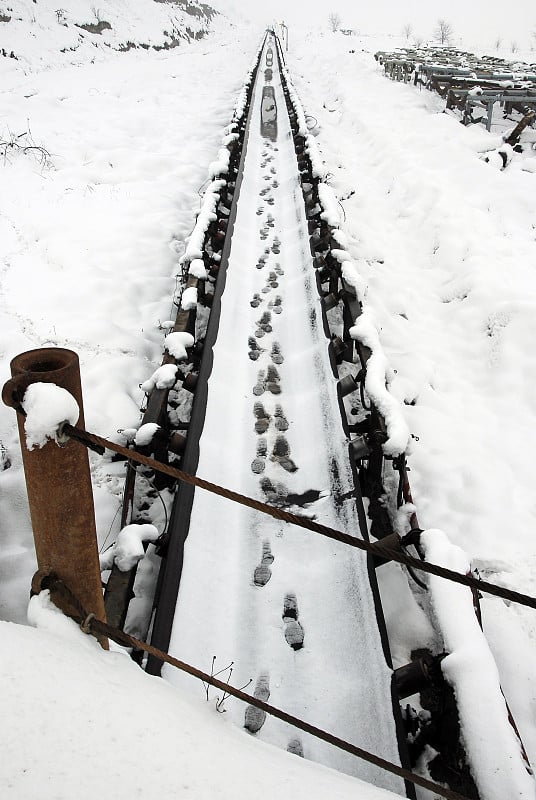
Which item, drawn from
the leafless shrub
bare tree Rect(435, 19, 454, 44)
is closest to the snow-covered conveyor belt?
the leafless shrub

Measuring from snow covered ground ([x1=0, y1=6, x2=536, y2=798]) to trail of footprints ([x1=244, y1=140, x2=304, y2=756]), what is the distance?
671 millimetres

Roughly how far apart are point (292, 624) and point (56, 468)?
1.72 meters

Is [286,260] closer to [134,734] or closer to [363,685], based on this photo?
[363,685]

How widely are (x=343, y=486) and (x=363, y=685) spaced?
3.79 ft

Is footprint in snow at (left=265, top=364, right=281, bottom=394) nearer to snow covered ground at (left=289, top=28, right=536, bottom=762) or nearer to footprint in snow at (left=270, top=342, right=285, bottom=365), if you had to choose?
footprint in snow at (left=270, top=342, right=285, bottom=365)

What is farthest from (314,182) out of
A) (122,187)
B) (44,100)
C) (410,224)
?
(44,100)

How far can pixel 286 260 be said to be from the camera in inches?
231

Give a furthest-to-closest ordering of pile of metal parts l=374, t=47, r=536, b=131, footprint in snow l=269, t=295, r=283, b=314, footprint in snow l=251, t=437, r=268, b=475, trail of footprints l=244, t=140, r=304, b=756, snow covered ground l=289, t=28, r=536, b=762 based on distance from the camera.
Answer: pile of metal parts l=374, t=47, r=536, b=131 → footprint in snow l=269, t=295, r=283, b=314 → footprint in snow l=251, t=437, r=268, b=475 → snow covered ground l=289, t=28, r=536, b=762 → trail of footprints l=244, t=140, r=304, b=756

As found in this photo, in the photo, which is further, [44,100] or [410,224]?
[44,100]

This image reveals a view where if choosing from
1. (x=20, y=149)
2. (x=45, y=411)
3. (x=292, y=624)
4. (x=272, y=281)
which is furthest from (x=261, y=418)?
(x=20, y=149)

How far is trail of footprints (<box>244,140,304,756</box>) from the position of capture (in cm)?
240

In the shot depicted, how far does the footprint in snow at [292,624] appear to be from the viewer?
2406 millimetres

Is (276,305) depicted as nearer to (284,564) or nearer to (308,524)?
(284,564)

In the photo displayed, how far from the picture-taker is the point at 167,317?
4.73 meters
